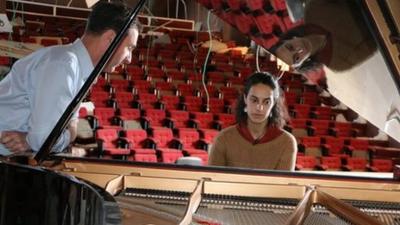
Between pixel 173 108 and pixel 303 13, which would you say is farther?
pixel 173 108

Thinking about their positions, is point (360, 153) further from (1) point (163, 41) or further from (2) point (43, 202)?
(2) point (43, 202)

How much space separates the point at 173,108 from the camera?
8.37m

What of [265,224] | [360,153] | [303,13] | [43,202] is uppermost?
[303,13]

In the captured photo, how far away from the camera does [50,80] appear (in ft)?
5.69

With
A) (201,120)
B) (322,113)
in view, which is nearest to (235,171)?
(201,120)

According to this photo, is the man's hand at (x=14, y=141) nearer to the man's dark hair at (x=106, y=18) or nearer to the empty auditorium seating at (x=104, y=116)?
the man's dark hair at (x=106, y=18)

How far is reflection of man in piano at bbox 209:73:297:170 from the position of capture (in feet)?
8.79

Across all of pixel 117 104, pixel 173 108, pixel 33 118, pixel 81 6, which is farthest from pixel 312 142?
pixel 81 6

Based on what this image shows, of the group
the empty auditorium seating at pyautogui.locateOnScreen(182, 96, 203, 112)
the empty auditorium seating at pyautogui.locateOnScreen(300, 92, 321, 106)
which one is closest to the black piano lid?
the empty auditorium seating at pyautogui.locateOnScreen(182, 96, 203, 112)

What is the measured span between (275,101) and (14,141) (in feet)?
4.46

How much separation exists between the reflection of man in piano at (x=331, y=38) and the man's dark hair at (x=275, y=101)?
0.20m

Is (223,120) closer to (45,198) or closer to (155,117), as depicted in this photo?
(155,117)

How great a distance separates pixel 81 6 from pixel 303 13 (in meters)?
12.4

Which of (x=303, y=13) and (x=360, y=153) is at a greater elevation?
(x=303, y=13)
